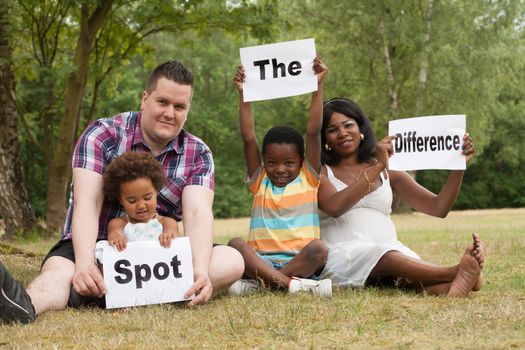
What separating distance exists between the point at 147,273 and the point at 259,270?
79cm

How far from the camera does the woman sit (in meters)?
4.14

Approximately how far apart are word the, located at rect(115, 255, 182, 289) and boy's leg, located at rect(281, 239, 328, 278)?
2.71 ft

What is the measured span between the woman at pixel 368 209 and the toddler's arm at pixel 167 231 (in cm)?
106

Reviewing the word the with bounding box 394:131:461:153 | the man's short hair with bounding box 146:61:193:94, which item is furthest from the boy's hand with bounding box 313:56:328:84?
the man's short hair with bounding box 146:61:193:94

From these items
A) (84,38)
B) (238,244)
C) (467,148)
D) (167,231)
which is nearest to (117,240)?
(167,231)

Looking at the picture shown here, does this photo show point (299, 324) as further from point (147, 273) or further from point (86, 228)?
point (86, 228)

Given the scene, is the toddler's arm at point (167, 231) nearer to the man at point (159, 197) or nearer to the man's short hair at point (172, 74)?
the man at point (159, 197)

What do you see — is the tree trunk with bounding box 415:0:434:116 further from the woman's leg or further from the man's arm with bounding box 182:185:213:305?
the man's arm with bounding box 182:185:213:305

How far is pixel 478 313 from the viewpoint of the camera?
3.38m

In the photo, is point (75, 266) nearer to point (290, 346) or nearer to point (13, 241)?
point (290, 346)

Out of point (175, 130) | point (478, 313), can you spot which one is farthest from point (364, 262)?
point (175, 130)

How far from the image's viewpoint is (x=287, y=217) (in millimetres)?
4543

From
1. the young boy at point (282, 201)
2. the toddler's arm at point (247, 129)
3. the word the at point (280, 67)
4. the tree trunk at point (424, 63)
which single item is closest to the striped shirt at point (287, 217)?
the young boy at point (282, 201)

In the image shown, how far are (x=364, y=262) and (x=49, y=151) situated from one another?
966cm
